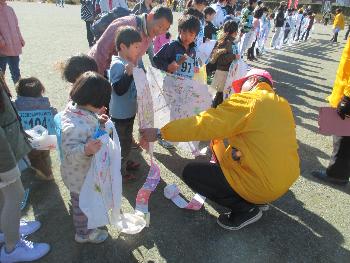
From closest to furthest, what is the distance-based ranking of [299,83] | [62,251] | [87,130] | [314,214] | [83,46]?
1. [87,130]
2. [62,251]
3. [314,214]
4. [299,83]
5. [83,46]

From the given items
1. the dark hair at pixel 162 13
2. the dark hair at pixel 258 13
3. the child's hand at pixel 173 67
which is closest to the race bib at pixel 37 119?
the child's hand at pixel 173 67

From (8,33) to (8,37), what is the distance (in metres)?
0.05

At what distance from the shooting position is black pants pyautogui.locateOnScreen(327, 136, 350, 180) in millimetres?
3820

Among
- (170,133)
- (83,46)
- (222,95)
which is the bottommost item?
(83,46)

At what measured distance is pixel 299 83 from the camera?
8.55 m

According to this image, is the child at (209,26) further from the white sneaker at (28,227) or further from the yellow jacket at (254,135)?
the white sneaker at (28,227)

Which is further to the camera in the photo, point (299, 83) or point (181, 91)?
point (299, 83)

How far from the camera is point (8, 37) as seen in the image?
4812 millimetres

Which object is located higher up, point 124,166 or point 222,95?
point 222,95

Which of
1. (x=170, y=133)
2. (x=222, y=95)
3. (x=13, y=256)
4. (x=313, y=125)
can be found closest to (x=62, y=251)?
(x=13, y=256)

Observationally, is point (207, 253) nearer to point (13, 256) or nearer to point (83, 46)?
point (13, 256)

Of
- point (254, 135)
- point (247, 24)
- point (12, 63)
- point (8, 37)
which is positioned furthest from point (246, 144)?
point (247, 24)

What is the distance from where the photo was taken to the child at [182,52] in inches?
151

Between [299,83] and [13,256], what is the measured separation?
770 centimetres
